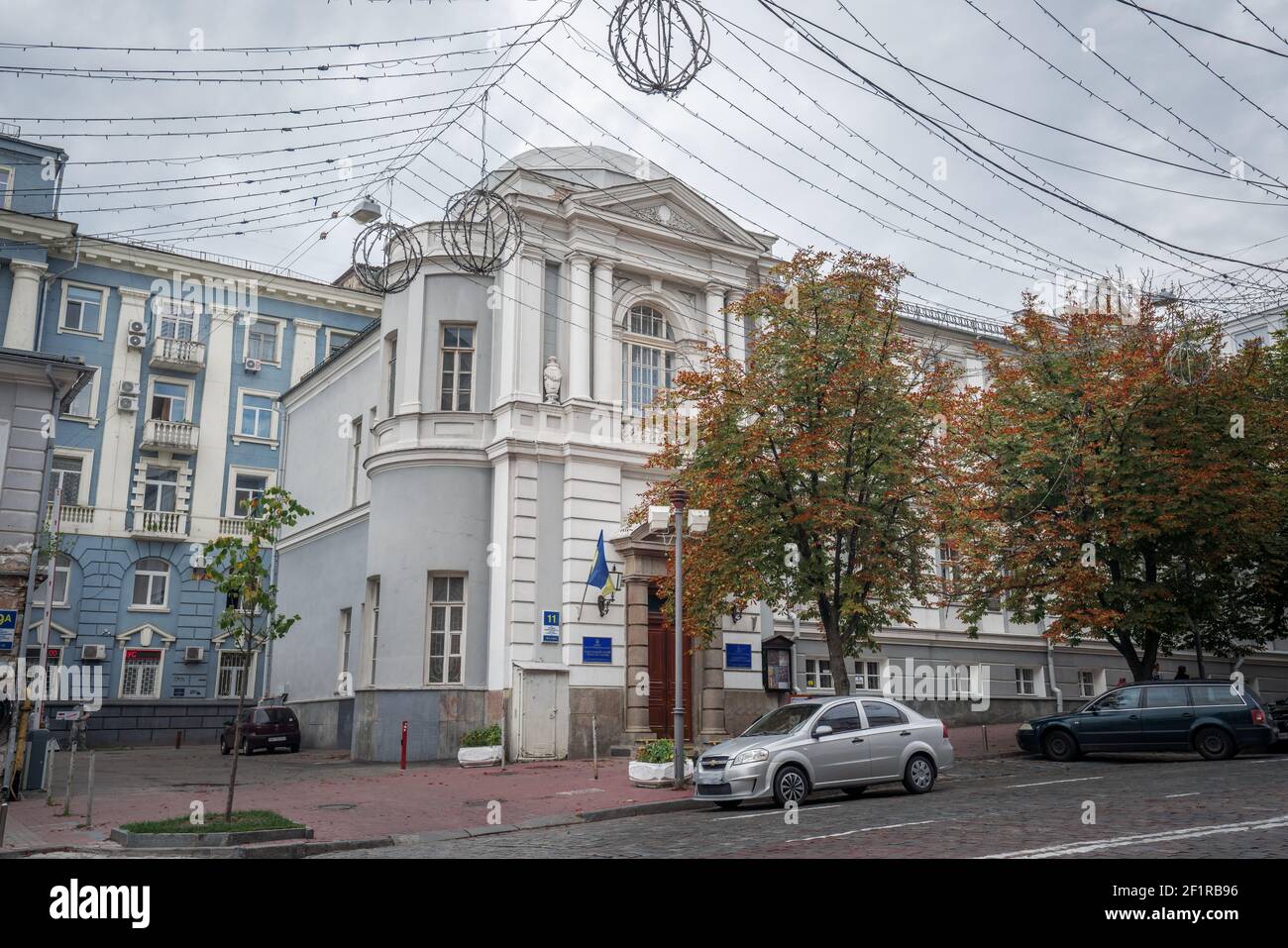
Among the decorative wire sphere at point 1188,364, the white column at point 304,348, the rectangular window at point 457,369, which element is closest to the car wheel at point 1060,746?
the decorative wire sphere at point 1188,364

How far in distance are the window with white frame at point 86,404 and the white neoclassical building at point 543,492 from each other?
55.8 feet

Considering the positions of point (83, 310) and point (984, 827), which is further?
point (83, 310)

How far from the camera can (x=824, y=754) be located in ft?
52.3

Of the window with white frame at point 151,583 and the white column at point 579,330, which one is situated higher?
the white column at point 579,330

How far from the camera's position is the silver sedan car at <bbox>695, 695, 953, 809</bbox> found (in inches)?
610

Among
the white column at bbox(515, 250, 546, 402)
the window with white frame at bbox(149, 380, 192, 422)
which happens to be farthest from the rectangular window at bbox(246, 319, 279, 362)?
the white column at bbox(515, 250, 546, 402)

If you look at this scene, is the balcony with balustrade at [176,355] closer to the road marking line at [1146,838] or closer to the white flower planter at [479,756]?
the white flower planter at [479,756]

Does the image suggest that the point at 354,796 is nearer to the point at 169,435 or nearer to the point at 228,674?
the point at 228,674

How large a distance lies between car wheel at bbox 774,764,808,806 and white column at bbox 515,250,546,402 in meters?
13.1

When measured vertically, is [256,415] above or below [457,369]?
above

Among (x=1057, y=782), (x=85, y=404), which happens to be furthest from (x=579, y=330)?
(x=85, y=404)

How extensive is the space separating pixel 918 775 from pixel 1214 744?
811cm

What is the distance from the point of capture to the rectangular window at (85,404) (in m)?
41.5
